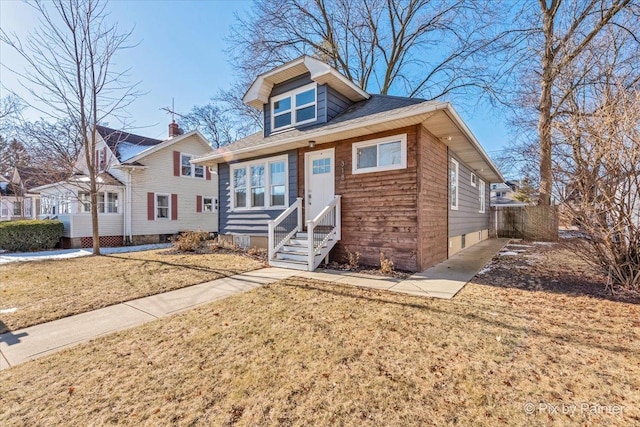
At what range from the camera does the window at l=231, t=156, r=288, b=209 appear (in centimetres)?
916

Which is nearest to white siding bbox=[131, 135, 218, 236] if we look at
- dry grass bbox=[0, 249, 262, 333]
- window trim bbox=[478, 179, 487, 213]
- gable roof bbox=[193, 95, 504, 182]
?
dry grass bbox=[0, 249, 262, 333]

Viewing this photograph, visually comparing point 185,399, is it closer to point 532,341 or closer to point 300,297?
point 300,297

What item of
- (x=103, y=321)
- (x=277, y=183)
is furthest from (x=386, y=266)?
(x=103, y=321)

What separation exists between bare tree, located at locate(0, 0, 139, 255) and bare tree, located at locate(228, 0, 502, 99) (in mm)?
5948

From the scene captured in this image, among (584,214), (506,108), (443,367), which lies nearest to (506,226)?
(506,108)

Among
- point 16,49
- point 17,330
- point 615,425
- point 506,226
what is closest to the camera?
point 615,425

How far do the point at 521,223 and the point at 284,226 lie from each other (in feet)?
46.5

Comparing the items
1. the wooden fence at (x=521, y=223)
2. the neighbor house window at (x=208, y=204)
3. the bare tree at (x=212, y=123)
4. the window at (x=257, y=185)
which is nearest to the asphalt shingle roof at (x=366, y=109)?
the window at (x=257, y=185)

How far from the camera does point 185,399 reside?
2.26 metres

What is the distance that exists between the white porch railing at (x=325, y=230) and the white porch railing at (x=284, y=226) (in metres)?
0.88

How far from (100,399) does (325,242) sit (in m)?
5.46

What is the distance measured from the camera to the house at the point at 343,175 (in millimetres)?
6648

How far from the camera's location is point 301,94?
9.19m

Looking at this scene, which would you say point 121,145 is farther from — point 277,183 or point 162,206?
point 277,183
